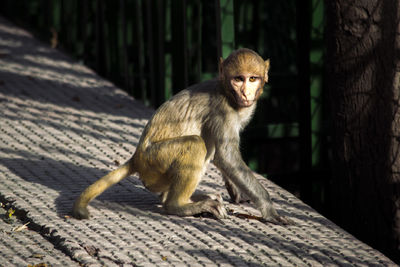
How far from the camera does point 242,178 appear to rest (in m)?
4.80

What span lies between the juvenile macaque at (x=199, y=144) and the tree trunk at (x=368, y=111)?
0.66m

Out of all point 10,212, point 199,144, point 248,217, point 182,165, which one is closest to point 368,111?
point 248,217

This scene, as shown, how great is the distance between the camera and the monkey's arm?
15.8 ft

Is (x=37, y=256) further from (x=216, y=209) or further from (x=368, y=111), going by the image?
(x=368, y=111)

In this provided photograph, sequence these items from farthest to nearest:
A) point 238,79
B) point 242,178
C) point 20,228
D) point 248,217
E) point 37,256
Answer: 1. point 248,217
2. point 242,178
3. point 238,79
4. point 20,228
5. point 37,256

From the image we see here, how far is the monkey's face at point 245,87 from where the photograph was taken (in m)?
4.66

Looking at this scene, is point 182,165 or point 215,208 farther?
point 215,208

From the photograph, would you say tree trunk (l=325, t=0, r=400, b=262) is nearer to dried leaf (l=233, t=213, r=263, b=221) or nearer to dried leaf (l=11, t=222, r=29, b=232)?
dried leaf (l=233, t=213, r=263, b=221)

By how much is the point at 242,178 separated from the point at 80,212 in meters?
1.12

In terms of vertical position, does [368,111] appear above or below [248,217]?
above

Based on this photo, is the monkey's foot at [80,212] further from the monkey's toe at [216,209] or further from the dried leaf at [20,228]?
the monkey's toe at [216,209]

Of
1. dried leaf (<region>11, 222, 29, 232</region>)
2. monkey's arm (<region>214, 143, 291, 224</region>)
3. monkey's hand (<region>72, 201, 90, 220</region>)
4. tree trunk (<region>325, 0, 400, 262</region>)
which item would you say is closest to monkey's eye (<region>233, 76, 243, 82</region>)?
monkey's arm (<region>214, 143, 291, 224</region>)

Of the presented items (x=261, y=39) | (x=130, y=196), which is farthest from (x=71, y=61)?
(x=130, y=196)

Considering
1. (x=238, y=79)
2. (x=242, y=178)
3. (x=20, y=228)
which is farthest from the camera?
(x=242, y=178)
